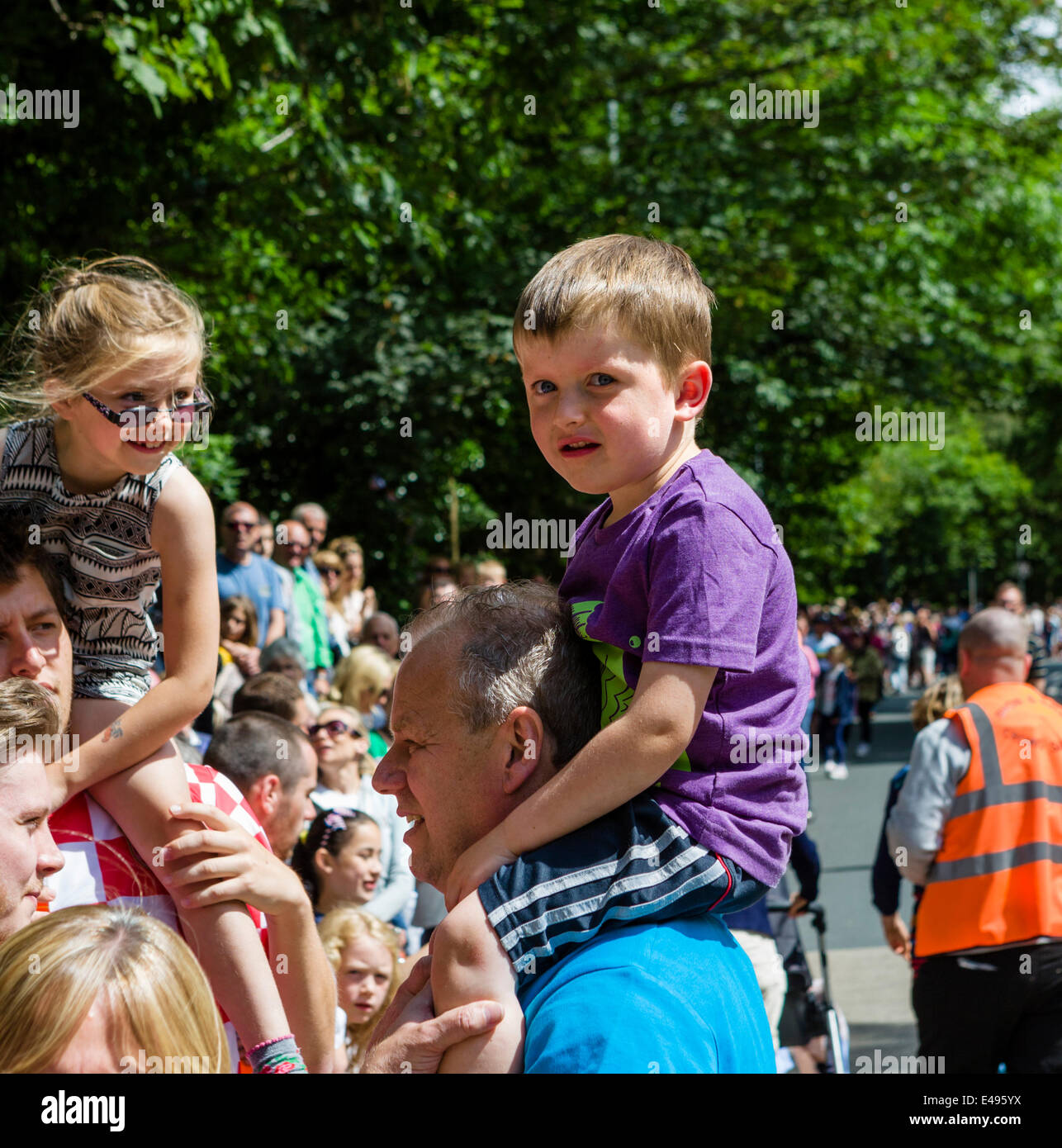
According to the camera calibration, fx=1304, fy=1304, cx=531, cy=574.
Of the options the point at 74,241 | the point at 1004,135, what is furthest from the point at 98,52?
the point at 1004,135

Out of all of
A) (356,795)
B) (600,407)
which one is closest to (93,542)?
(600,407)

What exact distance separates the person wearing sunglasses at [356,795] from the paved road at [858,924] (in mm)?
2305

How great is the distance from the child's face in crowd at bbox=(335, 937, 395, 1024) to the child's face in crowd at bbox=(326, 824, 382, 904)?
0.70 metres

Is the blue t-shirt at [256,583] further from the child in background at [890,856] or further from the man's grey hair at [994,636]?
the man's grey hair at [994,636]

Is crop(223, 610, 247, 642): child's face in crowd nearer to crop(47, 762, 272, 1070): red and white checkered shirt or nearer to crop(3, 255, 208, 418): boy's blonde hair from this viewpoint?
crop(3, 255, 208, 418): boy's blonde hair

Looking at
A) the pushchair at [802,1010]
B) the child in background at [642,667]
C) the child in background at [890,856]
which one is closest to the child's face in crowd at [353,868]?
the pushchair at [802,1010]

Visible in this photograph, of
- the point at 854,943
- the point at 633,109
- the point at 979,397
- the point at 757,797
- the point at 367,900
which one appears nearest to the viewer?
the point at 757,797

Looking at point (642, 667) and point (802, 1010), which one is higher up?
point (642, 667)

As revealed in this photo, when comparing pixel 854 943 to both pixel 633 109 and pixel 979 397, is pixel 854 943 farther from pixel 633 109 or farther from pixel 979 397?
pixel 979 397

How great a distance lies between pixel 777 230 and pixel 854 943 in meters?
8.94

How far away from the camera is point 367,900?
5.16 meters

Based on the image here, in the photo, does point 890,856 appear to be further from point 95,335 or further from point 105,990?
point 105,990

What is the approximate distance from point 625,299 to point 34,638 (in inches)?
48.6

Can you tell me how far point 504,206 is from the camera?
13633mm
